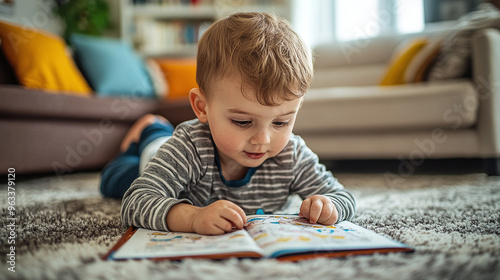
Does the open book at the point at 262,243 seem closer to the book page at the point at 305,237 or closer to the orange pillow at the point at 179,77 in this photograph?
the book page at the point at 305,237

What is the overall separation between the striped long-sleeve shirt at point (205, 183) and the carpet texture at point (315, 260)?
0.23 feet

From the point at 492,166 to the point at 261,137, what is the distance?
3.99 ft

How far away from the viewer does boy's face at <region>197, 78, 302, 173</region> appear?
26.3 inches

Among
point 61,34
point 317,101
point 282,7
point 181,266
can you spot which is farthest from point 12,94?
point 282,7

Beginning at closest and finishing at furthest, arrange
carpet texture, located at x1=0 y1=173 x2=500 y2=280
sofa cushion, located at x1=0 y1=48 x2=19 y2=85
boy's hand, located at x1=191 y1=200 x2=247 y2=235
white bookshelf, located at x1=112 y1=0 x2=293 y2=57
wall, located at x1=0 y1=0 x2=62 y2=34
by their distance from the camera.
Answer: carpet texture, located at x1=0 y1=173 x2=500 y2=280 → boy's hand, located at x1=191 y1=200 x2=247 y2=235 → sofa cushion, located at x1=0 y1=48 x2=19 y2=85 → wall, located at x1=0 y1=0 x2=62 y2=34 → white bookshelf, located at x1=112 y1=0 x2=293 y2=57

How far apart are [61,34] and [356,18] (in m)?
2.52

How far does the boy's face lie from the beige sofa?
103 cm

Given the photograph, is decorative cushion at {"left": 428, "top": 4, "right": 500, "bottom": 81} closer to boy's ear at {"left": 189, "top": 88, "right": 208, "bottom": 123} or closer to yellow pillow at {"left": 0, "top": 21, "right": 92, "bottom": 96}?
boy's ear at {"left": 189, "top": 88, "right": 208, "bottom": 123}

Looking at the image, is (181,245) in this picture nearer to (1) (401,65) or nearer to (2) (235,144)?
(2) (235,144)

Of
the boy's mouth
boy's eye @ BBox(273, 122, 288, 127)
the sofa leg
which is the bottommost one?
the sofa leg

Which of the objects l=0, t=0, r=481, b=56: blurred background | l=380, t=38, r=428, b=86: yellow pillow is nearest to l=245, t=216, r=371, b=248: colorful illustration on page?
→ l=380, t=38, r=428, b=86: yellow pillow

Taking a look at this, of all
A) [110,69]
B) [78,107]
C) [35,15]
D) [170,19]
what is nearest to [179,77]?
[110,69]

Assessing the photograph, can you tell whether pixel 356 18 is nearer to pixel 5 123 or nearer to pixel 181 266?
pixel 5 123

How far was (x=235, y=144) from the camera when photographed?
696 mm
